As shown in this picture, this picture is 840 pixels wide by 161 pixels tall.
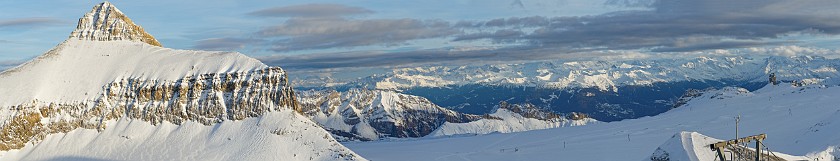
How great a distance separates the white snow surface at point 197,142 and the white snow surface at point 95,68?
24.2 ft

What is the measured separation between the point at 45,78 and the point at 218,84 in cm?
2840

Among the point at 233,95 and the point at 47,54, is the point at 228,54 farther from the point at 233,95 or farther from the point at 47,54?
the point at 47,54

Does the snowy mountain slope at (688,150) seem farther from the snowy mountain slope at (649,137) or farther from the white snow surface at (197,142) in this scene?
the white snow surface at (197,142)

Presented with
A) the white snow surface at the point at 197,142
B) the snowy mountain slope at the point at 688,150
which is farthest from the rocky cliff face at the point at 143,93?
the snowy mountain slope at the point at 688,150

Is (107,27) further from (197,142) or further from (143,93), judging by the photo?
(197,142)

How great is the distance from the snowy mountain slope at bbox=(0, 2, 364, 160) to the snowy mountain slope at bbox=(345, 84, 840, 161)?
28.0 metres

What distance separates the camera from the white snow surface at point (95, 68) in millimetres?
141250

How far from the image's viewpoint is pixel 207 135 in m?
136

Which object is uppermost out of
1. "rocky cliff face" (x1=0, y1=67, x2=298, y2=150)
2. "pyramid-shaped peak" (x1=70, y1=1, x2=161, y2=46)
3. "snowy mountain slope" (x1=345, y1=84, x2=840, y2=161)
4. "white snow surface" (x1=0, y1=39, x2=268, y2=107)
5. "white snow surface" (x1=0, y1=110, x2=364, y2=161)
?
"pyramid-shaped peak" (x1=70, y1=1, x2=161, y2=46)

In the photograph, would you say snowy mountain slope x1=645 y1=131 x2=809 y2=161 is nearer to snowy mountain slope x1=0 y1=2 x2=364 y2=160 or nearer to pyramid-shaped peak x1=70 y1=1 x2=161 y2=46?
snowy mountain slope x1=0 y1=2 x2=364 y2=160

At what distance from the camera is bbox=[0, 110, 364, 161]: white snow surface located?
429 ft

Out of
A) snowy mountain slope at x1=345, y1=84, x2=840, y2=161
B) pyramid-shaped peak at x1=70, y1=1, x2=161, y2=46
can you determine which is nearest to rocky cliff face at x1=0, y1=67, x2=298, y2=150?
pyramid-shaped peak at x1=70, y1=1, x2=161, y2=46

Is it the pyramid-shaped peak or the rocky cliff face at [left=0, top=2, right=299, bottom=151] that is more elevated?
the pyramid-shaped peak

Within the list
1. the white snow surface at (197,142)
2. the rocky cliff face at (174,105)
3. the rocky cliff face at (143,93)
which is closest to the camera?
the white snow surface at (197,142)
